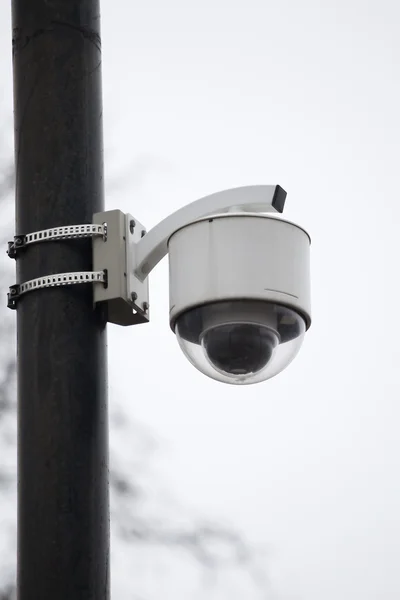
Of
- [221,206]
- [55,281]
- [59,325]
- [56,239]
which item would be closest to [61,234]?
[56,239]

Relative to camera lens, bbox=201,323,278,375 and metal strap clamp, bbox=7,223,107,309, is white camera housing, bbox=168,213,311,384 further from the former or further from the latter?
metal strap clamp, bbox=7,223,107,309

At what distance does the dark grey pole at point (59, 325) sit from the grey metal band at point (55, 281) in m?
0.02

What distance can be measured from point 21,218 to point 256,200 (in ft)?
2.21

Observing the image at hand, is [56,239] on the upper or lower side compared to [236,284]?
upper

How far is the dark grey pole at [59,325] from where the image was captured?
13.3ft

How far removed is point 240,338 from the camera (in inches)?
163

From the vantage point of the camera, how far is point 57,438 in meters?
4.13

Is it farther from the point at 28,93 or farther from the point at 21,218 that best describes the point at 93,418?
the point at 28,93

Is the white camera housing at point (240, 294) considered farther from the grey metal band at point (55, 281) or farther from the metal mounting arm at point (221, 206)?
the grey metal band at point (55, 281)

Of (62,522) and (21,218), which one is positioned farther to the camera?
(21,218)

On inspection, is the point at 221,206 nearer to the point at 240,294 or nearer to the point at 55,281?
the point at 240,294

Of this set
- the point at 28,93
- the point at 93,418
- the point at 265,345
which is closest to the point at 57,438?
the point at 93,418

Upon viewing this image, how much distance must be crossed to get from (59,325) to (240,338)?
49cm

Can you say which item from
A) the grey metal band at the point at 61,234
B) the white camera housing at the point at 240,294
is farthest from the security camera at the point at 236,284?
the grey metal band at the point at 61,234
